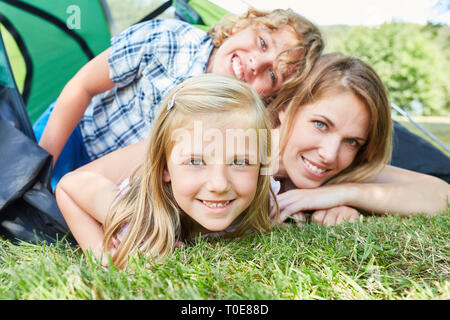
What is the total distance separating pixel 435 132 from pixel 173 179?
7187 mm

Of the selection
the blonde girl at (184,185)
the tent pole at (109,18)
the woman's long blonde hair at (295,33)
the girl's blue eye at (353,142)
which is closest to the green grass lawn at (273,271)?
the blonde girl at (184,185)

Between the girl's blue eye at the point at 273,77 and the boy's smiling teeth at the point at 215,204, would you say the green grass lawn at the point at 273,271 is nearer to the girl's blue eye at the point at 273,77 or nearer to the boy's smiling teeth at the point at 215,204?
the boy's smiling teeth at the point at 215,204

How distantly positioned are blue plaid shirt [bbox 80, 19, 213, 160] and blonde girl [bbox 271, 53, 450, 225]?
0.60 metres

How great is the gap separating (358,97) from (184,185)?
3.08 ft

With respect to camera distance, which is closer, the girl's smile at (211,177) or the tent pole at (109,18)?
the girl's smile at (211,177)

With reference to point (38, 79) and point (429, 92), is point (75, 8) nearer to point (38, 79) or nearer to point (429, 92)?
point (38, 79)

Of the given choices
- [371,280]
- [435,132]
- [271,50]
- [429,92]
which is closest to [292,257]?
[371,280]

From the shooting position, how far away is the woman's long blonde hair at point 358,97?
1779 millimetres

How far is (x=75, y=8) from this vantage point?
2.62 metres

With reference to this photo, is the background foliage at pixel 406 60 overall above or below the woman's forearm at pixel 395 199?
below

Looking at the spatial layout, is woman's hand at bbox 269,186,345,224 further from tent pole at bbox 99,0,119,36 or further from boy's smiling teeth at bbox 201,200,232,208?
tent pole at bbox 99,0,119,36

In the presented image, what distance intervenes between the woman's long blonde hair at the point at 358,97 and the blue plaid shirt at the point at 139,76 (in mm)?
538

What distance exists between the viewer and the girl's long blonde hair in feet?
4.05

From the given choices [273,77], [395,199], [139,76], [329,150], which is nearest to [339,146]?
[329,150]
